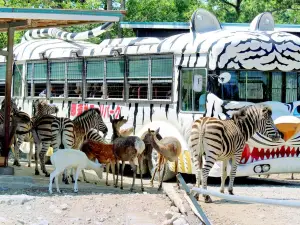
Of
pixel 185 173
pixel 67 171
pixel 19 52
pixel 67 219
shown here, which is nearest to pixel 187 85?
pixel 185 173

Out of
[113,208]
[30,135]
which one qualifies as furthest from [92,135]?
[113,208]

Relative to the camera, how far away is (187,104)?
639 inches

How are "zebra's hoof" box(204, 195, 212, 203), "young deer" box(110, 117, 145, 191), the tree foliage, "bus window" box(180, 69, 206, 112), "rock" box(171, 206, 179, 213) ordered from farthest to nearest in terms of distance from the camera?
the tree foliage → "bus window" box(180, 69, 206, 112) → "young deer" box(110, 117, 145, 191) → "zebra's hoof" box(204, 195, 212, 203) → "rock" box(171, 206, 179, 213)

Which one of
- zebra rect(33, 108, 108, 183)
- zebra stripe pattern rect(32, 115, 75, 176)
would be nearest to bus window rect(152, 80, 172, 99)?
zebra rect(33, 108, 108, 183)

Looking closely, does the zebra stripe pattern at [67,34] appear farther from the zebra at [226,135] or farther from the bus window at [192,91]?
the zebra at [226,135]

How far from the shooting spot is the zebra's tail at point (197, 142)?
1400 centimetres

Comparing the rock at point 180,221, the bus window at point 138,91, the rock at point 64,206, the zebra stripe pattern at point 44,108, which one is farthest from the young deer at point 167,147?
the zebra stripe pattern at point 44,108

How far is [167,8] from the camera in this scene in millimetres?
Result: 37719

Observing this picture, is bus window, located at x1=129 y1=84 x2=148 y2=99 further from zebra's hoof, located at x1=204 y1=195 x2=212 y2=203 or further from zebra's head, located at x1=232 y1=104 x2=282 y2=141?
zebra's hoof, located at x1=204 y1=195 x2=212 y2=203

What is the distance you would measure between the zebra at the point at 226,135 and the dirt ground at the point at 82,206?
94 centimetres

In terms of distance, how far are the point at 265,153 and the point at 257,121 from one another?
1217mm

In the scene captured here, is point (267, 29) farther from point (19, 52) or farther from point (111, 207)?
point (19, 52)

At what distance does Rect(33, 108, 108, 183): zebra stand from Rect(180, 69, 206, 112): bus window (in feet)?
7.00

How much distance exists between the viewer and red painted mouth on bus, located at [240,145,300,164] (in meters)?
15.7
